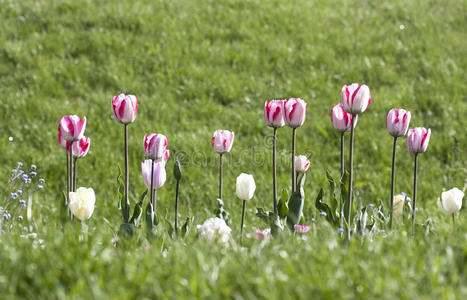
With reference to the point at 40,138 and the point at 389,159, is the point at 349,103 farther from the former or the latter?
the point at 40,138

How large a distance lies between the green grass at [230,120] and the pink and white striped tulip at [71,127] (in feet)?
1.91

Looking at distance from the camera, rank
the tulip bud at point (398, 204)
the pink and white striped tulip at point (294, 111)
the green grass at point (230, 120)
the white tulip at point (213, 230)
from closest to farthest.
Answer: the green grass at point (230, 120), the white tulip at point (213, 230), the pink and white striped tulip at point (294, 111), the tulip bud at point (398, 204)

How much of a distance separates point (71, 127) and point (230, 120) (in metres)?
3.92

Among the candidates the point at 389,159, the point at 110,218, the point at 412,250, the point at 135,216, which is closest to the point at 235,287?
the point at 412,250

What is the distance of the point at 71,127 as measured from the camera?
9.49 ft

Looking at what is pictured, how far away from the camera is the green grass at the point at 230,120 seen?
2008 millimetres

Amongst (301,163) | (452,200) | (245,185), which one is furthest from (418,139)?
(245,185)

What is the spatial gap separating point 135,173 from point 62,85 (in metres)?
2.29

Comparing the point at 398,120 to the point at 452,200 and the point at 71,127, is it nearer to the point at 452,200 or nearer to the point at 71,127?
the point at 452,200

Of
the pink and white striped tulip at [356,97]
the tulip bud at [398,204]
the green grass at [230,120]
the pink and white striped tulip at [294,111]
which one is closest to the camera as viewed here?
the green grass at [230,120]

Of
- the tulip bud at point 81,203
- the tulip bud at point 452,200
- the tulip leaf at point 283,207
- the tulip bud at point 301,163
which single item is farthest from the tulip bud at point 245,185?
the tulip bud at point 452,200

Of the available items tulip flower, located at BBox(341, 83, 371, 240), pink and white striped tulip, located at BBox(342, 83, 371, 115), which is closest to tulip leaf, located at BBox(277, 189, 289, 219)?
tulip flower, located at BBox(341, 83, 371, 240)

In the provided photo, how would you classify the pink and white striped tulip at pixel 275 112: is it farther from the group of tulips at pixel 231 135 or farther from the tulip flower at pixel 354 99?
the tulip flower at pixel 354 99

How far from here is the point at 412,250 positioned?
7.50ft
